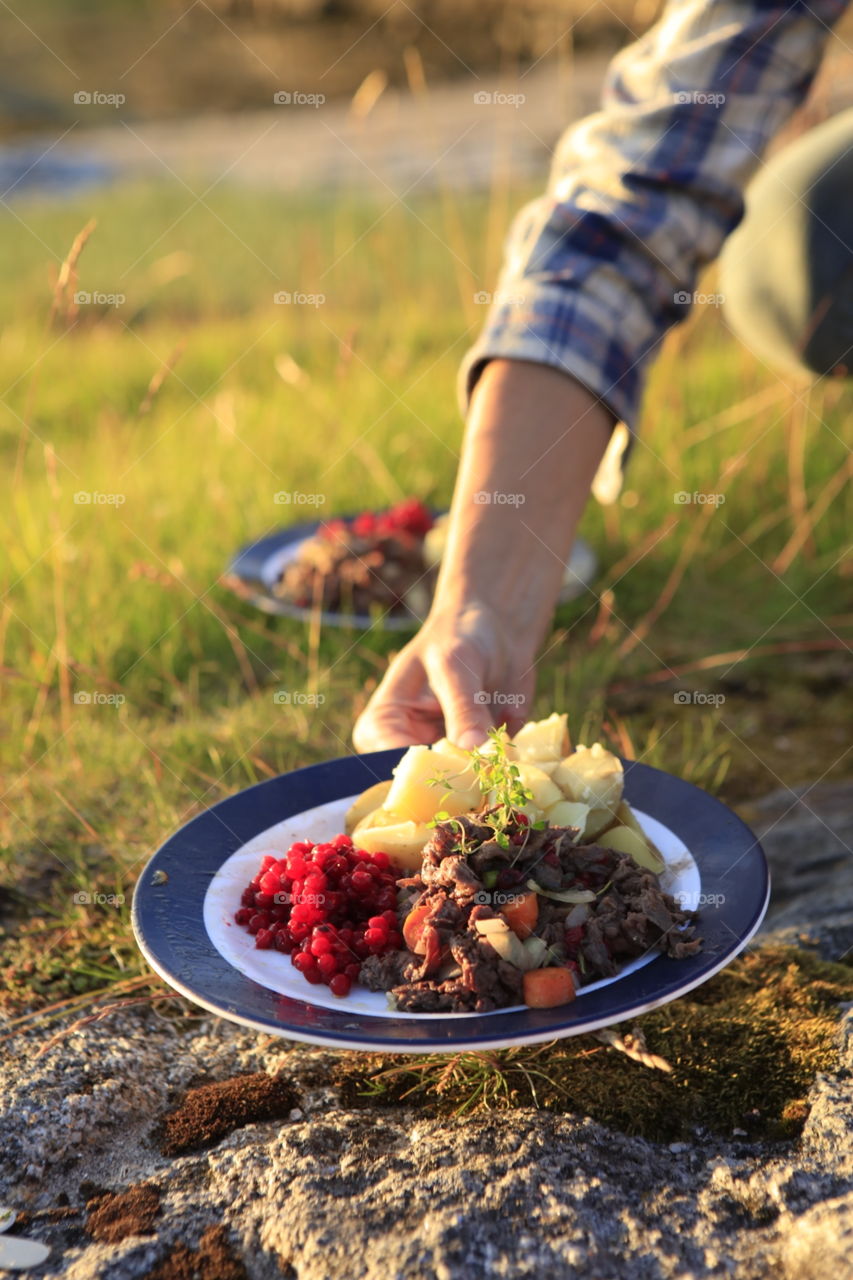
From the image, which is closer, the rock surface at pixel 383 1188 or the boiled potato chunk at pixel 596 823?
the rock surface at pixel 383 1188

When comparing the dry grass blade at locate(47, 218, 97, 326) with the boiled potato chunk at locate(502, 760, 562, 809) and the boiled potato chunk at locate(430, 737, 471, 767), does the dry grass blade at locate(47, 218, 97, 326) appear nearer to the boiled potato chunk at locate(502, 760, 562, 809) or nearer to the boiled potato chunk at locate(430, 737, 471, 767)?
the boiled potato chunk at locate(430, 737, 471, 767)

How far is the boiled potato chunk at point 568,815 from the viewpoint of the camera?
5.36 feet

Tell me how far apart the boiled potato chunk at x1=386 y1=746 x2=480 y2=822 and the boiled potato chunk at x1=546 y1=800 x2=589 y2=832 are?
108 millimetres

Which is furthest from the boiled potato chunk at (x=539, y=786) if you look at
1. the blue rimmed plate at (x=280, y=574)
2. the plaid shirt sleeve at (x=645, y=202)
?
the blue rimmed plate at (x=280, y=574)

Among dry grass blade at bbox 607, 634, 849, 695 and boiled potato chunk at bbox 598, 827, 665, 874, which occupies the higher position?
boiled potato chunk at bbox 598, 827, 665, 874

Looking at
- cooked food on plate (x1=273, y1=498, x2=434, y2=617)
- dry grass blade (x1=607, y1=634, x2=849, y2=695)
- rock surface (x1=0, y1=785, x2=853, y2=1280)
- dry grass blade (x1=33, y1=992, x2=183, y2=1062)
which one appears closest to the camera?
rock surface (x1=0, y1=785, x2=853, y2=1280)

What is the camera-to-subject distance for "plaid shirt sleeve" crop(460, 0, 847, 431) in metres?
2.30

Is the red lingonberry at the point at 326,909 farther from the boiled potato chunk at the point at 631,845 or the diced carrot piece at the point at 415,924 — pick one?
the boiled potato chunk at the point at 631,845

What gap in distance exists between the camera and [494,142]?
11883 mm

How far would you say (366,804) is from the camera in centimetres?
184

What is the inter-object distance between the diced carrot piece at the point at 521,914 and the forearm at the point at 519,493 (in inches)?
29.1

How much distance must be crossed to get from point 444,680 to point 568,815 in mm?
404

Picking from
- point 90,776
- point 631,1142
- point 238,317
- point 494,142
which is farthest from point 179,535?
point 494,142

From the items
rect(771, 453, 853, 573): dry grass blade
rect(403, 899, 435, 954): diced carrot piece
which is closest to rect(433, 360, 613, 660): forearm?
Result: rect(403, 899, 435, 954): diced carrot piece
